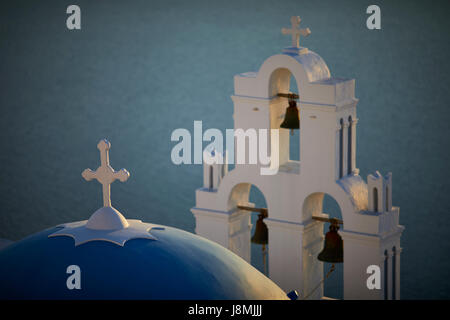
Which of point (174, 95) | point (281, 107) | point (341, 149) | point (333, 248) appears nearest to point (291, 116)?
point (281, 107)

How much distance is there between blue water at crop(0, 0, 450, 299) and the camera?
19.3 meters

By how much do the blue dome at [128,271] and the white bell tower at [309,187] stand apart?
3.36 meters

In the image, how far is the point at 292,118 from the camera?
42.0 ft

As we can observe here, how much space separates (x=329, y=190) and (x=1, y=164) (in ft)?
39.8

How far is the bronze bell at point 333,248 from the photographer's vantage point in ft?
42.4

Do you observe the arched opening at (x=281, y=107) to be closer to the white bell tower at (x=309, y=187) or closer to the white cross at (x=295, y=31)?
the white bell tower at (x=309, y=187)

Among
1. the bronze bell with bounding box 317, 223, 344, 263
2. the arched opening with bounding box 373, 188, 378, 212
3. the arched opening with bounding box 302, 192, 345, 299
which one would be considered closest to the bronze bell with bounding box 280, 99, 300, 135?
the arched opening with bounding box 302, 192, 345, 299

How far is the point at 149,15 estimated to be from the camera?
22234 mm

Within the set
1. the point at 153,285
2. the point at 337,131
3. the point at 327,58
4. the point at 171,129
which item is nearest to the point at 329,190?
the point at 337,131

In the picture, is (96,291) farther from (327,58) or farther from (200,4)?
(200,4)

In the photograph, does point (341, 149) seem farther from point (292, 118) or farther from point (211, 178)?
point (211, 178)

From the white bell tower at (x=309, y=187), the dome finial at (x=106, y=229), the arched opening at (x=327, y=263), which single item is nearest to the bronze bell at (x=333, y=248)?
the white bell tower at (x=309, y=187)

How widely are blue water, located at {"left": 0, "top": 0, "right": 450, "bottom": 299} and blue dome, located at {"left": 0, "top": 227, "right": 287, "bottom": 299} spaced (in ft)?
31.2

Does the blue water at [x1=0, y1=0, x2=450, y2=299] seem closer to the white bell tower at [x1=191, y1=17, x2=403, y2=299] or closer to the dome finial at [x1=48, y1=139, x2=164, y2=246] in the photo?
the white bell tower at [x1=191, y1=17, x2=403, y2=299]
